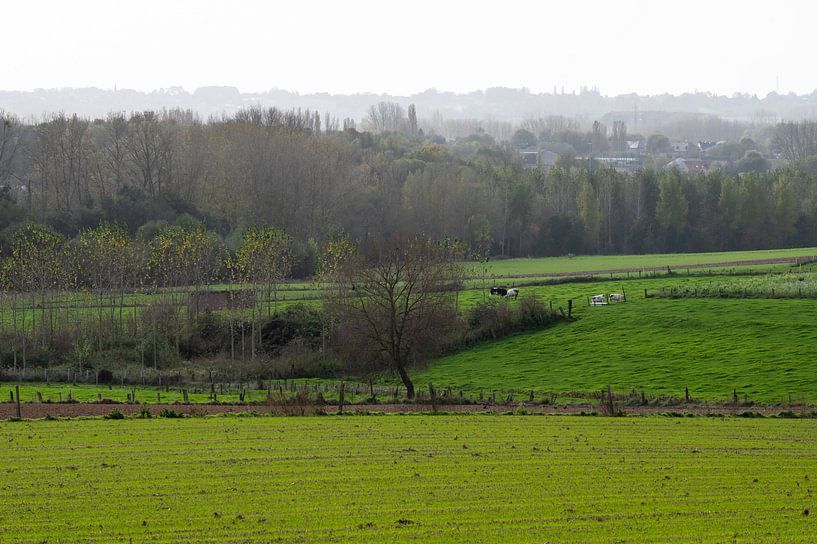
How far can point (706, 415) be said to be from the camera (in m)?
43.2

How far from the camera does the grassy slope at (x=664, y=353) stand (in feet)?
182

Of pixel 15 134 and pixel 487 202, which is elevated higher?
pixel 15 134

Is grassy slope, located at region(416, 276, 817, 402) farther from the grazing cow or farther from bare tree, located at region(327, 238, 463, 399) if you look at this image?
the grazing cow

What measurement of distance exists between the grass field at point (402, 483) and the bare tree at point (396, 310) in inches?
815

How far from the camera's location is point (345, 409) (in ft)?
149

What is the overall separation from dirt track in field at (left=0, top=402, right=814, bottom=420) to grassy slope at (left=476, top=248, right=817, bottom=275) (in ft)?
222

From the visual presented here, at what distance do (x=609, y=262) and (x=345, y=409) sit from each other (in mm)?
88678

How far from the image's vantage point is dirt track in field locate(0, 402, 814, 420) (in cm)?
4241

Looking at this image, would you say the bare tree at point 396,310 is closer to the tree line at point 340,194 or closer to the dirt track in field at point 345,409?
the dirt track in field at point 345,409

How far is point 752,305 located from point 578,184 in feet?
292

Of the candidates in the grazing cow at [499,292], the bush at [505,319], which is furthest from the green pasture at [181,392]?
the grazing cow at [499,292]

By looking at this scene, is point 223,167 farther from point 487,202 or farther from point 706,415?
point 706,415

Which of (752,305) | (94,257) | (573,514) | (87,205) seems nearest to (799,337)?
(752,305)

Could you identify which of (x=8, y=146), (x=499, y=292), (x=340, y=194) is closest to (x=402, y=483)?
(x=499, y=292)
